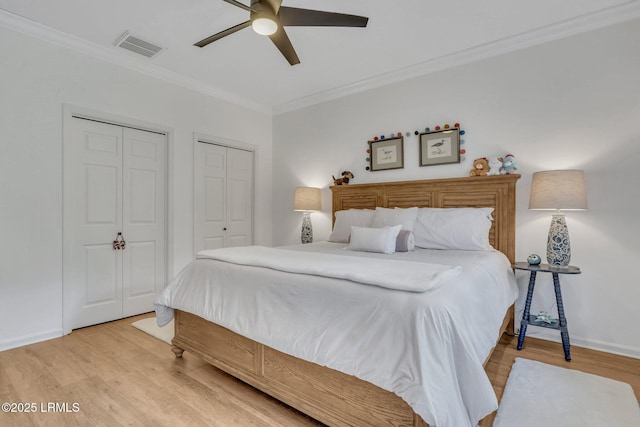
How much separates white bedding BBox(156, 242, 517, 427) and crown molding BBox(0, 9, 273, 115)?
98.8 inches

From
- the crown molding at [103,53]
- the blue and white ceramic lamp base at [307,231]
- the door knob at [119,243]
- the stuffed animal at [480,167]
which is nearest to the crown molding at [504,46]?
the stuffed animal at [480,167]

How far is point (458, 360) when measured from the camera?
121cm

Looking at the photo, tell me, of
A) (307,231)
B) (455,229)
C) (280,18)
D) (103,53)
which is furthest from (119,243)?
(455,229)

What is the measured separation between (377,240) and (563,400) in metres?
1.48

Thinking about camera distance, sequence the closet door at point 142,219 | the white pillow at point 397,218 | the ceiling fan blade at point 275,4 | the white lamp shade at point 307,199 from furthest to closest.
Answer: the white lamp shade at point 307,199 → the closet door at point 142,219 → the white pillow at point 397,218 → the ceiling fan blade at point 275,4

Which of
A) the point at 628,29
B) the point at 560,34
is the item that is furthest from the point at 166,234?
the point at 628,29

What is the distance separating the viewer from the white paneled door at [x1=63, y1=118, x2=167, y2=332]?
2877 millimetres

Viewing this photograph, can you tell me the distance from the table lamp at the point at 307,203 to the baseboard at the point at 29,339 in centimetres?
260

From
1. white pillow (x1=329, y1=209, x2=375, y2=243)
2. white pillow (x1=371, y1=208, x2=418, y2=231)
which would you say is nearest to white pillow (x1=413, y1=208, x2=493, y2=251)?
white pillow (x1=371, y1=208, x2=418, y2=231)

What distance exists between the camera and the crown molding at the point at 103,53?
2.54m

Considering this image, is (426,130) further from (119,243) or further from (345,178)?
(119,243)

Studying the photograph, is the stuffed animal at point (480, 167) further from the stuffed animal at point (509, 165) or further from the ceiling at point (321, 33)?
the ceiling at point (321, 33)

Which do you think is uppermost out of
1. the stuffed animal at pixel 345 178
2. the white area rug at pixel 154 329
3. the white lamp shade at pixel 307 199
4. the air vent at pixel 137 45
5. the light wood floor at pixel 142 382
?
the air vent at pixel 137 45

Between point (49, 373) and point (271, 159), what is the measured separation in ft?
11.3
